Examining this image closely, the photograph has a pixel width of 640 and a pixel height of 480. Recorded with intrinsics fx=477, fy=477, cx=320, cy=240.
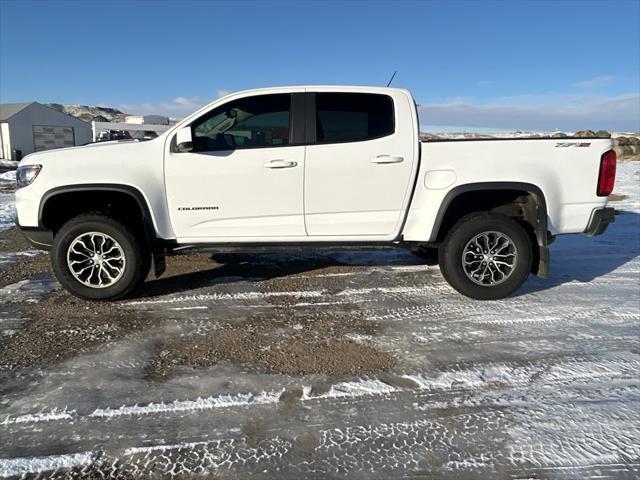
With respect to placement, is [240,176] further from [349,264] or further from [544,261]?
[544,261]

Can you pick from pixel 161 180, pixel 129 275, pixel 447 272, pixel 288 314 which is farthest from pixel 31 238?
pixel 447 272

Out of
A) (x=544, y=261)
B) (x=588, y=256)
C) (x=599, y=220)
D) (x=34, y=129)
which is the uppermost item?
(x=34, y=129)

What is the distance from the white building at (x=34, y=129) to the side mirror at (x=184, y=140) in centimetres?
3875

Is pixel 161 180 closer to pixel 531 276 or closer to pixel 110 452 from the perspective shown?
pixel 110 452

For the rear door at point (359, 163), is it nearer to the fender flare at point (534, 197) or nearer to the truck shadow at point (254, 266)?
the fender flare at point (534, 197)

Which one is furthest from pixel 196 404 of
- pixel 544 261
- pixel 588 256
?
pixel 588 256

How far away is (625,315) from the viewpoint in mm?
4430

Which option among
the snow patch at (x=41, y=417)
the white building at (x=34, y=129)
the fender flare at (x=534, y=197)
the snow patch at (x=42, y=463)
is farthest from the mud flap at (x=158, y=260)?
the white building at (x=34, y=129)

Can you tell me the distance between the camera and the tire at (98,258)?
14.6ft

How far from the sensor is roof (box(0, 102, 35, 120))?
120 feet

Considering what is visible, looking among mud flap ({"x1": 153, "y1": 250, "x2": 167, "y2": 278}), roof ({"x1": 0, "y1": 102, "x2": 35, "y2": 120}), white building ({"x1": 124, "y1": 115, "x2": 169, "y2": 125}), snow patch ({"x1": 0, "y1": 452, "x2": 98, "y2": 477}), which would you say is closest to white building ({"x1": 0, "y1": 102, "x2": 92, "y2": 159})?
roof ({"x1": 0, "y1": 102, "x2": 35, "y2": 120})

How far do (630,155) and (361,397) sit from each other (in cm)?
2765

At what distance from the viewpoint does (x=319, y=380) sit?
3217 mm

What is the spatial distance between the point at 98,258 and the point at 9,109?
4307 cm
